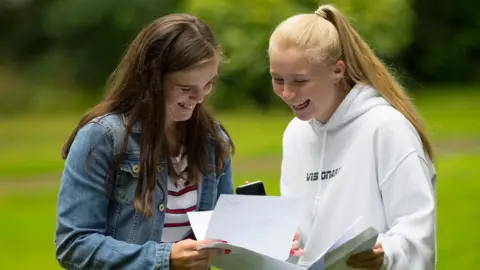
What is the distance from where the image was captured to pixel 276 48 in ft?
9.68

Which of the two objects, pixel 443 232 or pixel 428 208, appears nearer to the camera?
pixel 428 208

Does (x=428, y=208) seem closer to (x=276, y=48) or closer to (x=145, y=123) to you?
(x=276, y=48)

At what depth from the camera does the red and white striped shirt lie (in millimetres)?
2865

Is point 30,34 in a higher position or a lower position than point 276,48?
lower

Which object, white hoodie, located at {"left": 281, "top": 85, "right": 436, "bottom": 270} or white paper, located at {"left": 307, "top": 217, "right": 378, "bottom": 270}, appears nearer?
white paper, located at {"left": 307, "top": 217, "right": 378, "bottom": 270}

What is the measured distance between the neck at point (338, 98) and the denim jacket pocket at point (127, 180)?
0.68 m

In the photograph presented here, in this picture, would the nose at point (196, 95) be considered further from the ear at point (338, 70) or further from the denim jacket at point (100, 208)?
the ear at point (338, 70)

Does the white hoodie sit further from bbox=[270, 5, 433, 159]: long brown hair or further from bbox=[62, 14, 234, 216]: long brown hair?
bbox=[62, 14, 234, 216]: long brown hair

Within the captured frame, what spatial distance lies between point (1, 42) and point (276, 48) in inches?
896

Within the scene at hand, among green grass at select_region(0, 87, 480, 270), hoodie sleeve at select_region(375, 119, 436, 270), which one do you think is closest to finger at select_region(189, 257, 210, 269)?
hoodie sleeve at select_region(375, 119, 436, 270)

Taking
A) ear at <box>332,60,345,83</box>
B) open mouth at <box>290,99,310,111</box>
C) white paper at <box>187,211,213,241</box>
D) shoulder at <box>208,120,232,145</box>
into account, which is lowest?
white paper at <box>187,211,213,241</box>

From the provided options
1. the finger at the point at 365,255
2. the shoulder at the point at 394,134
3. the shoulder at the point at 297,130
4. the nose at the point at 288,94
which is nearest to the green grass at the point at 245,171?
the shoulder at the point at 297,130

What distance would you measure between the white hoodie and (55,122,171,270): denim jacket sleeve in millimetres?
600

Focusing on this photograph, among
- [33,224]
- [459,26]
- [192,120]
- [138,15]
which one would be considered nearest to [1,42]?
[138,15]
